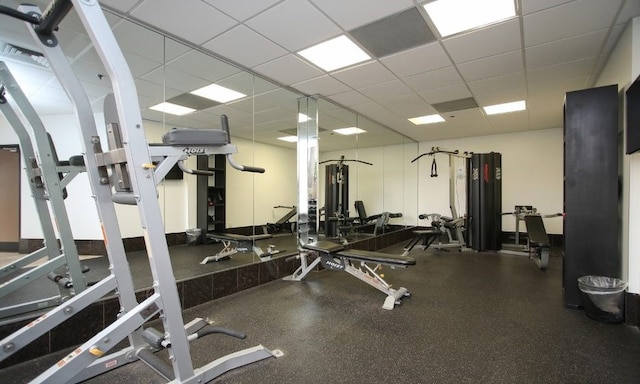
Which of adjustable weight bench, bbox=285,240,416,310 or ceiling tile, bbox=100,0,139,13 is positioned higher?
ceiling tile, bbox=100,0,139,13

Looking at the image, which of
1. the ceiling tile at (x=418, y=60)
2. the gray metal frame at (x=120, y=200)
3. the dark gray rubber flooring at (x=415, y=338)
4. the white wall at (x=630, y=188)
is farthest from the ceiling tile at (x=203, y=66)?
the white wall at (x=630, y=188)

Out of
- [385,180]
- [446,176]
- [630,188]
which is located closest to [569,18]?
[630,188]

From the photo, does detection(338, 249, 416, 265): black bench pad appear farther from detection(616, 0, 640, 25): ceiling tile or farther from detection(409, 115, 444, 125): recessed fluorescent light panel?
detection(409, 115, 444, 125): recessed fluorescent light panel

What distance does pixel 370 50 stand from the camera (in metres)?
3.16

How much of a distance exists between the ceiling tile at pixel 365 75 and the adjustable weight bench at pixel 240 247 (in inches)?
98.9

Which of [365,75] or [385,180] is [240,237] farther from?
[385,180]

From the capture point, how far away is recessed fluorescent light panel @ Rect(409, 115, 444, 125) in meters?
5.83

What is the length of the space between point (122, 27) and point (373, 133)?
5.21 metres

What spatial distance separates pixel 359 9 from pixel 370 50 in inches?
29.5

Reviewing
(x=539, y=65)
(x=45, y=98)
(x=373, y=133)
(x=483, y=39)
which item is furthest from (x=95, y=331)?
(x=373, y=133)

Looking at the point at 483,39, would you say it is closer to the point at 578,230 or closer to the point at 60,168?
Answer: the point at 578,230

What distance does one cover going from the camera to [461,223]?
629 centimetres

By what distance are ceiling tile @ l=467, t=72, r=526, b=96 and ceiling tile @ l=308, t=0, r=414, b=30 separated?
2155mm

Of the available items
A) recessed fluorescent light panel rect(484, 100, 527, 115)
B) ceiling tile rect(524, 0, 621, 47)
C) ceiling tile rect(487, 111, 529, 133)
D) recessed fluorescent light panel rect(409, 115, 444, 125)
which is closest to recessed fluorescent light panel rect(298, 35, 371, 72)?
ceiling tile rect(524, 0, 621, 47)
